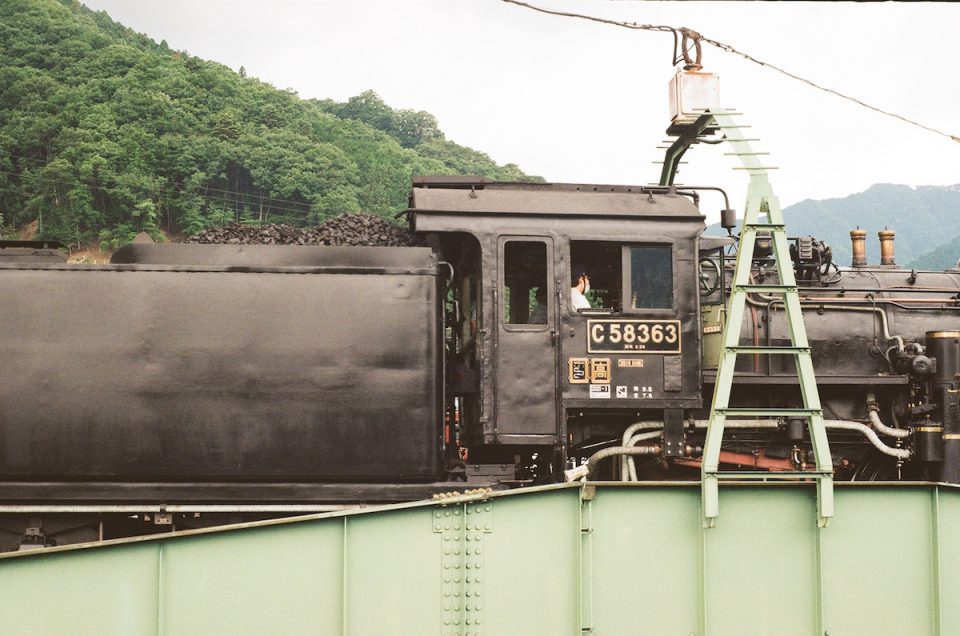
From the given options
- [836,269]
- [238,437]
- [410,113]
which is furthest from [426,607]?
[410,113]

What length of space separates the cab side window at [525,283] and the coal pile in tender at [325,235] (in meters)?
0.90

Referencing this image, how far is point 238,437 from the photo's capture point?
6523 mm

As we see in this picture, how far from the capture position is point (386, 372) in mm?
6633

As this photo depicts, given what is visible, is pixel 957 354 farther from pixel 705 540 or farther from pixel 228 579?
pixel 228 579

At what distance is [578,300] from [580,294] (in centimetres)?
9

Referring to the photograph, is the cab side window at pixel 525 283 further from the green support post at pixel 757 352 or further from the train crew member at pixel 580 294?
the green support post at pixel 757 352

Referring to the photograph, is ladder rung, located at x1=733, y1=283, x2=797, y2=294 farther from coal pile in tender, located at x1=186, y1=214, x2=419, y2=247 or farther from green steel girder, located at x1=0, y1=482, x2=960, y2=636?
coal pile in tender, located at x1=186, y1=214, x2=419, y2=247

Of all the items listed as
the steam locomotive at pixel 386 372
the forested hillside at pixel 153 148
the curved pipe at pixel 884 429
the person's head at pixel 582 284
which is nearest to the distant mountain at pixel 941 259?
the forested hillside at pixel 153 148

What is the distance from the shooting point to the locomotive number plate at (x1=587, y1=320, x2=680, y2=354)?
6906mm

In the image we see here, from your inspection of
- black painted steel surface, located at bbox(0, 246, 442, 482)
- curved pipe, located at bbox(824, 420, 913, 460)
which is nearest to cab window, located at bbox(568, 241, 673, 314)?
black painted steel surface, located at bbox(0, 246, 442, 482)

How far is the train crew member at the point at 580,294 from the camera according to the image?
7.05 meters

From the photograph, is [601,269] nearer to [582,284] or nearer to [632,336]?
[582,284]

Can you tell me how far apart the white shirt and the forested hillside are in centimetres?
4224

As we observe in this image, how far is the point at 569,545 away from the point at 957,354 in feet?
12.7
